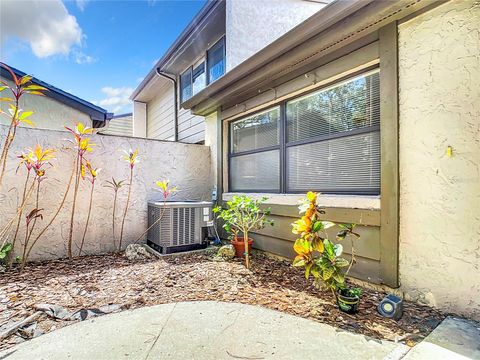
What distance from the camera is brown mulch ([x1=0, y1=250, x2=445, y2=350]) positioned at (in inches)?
86.3

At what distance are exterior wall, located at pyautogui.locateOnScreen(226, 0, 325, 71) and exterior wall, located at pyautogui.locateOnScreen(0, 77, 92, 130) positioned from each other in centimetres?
432

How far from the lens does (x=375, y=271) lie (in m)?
2.82

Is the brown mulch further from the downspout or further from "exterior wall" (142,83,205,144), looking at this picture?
the downspout

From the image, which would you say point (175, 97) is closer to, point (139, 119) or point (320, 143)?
point (139, 119)

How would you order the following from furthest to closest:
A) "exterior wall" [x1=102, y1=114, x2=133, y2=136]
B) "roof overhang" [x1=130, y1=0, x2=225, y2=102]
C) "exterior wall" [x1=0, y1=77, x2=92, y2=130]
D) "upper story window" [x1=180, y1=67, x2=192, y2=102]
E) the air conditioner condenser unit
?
"exterior wall" [x1=102, y1=114, x2=133, y2=136] < "upper story window" [x1=180, y1=67, x2=192, y2=102] < "exterior wall" [x1=0, y1=77, x2=92, y2=130] < "roof overhang" [x1=130, y1=0, x2=225, y2=102] < the air conditioner condenser unit

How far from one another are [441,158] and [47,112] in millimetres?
7994

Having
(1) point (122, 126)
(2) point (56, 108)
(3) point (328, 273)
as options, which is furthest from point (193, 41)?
(1) point (122, 126)

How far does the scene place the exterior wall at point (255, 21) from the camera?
554 centimetres

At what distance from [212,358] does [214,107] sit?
4541 mm

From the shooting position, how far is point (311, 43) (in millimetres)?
3152

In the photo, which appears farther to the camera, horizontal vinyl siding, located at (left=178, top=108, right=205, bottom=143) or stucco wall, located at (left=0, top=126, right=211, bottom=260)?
horizontal vinyl siding, located at (left=178, top=108, right=205, bottom=143)

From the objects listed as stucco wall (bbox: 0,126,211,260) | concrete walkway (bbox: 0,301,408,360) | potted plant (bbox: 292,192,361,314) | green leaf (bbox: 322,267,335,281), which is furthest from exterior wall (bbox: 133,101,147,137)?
green leaf (bbox: 322,267,335,281)

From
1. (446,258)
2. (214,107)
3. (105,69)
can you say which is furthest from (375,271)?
(105,69)

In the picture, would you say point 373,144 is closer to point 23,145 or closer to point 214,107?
point 214,107
